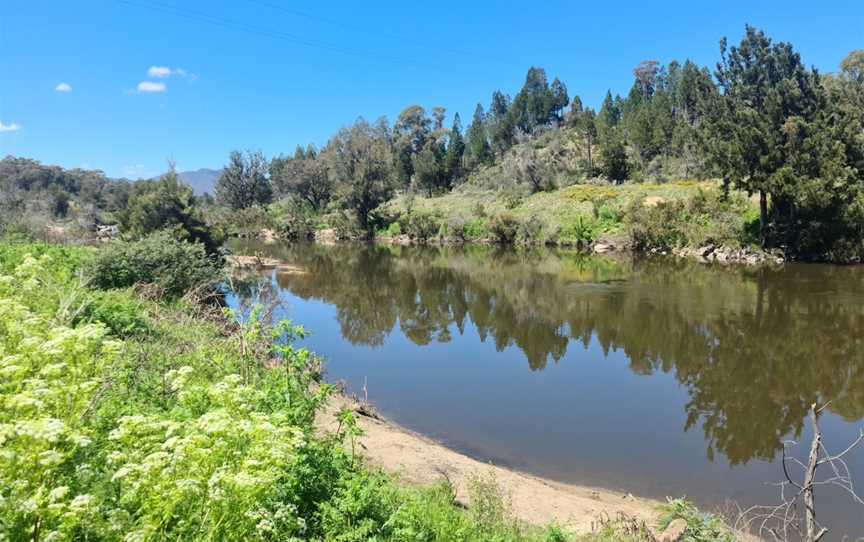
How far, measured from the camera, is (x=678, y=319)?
18.6 metres

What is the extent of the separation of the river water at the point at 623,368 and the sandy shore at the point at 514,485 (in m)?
0.68

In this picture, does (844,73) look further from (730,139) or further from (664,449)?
(664,449)

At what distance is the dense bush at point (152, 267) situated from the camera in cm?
1567

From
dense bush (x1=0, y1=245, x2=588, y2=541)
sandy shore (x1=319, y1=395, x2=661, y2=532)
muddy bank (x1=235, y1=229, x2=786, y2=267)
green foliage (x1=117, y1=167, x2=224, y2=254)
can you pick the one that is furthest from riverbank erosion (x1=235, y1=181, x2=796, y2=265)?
dense bush (x1=0, y1=245, x2=588, y2=541)

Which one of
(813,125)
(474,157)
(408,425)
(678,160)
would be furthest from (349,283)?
(474,157)

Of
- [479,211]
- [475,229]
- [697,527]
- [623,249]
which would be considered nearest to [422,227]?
[475,229]

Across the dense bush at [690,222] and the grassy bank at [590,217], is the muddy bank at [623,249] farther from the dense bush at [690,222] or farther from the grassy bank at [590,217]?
the dense bush at [690,222]

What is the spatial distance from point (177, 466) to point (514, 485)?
19.3 ft

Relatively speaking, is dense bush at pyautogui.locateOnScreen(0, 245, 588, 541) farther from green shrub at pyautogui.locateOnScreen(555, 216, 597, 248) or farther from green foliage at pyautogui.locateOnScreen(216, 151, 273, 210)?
green foliage at pyautogui.locateOnScreen(216, 151, 273, 210)

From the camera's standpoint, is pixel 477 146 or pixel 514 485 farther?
pixel 477 146

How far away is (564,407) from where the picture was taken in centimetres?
1173

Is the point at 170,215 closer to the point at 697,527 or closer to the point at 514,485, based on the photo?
the point at 514,485

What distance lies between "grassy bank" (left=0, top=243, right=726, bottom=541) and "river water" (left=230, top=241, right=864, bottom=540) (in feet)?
10.3

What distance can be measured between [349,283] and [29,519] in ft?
87.1
